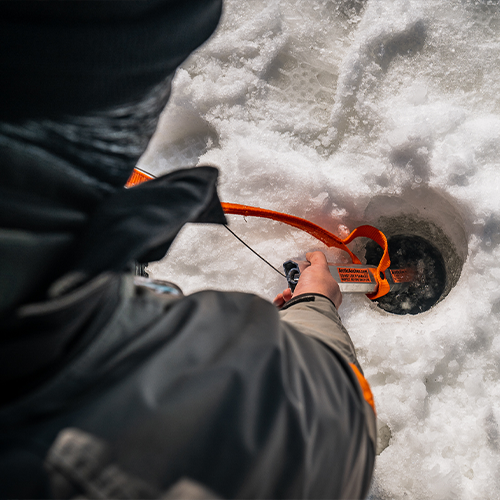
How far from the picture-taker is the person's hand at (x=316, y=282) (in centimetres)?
99

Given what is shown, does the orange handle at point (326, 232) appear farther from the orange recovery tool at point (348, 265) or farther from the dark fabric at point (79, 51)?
the dark fabric at point (79, 51)

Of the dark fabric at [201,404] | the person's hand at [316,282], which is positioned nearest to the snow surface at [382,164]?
the person's hand at [316,282]

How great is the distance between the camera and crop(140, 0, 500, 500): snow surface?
1077mm

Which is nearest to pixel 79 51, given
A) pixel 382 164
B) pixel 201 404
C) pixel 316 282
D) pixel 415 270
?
pixel 201 404

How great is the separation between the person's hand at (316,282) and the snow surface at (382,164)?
18 cm

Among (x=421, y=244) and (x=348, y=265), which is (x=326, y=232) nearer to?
(x=348, y=265)

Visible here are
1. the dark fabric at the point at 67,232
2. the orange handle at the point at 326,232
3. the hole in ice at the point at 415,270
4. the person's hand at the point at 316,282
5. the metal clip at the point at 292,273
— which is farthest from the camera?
the hole in ice at the point at 415,270

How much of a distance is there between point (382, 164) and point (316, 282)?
0.61 m

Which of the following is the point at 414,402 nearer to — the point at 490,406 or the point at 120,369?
the point at 490,406

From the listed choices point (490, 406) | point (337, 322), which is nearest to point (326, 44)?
point (337, 322)

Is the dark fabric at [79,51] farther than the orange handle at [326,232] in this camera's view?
No

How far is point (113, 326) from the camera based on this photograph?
1.11 ft

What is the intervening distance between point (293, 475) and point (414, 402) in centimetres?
88

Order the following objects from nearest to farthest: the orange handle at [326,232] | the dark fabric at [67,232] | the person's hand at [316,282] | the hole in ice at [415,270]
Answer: the dark fabric at [67,232]
the person's hand at [316,282]
the orange handle at [326,232]
the hole in ice at [415,270]
